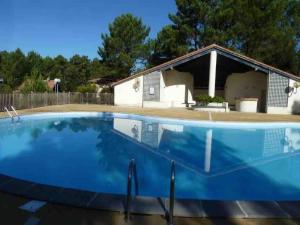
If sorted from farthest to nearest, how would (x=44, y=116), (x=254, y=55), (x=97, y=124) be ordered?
1. (x=254, y=55)
2. (x=44, y=116)
3. (x=97, y=124)

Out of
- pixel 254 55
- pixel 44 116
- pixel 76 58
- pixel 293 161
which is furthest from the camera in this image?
pixel 76 58

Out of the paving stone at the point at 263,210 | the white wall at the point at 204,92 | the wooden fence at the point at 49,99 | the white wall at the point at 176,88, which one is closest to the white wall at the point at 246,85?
the white wall at the point at 204,92

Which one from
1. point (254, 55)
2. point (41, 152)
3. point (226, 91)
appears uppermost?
point (254, 55)

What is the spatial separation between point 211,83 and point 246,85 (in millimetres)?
5725

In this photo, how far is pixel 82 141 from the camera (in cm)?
1187

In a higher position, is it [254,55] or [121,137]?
[254,55]

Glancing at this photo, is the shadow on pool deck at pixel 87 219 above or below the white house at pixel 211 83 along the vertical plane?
below

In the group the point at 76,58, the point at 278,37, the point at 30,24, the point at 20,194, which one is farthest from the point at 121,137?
the point at 76,58

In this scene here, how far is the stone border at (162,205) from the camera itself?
393cm

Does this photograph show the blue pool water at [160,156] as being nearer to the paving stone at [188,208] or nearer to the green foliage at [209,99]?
the paving stone at [188,208]

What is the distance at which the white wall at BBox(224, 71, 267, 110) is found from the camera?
26356 mm

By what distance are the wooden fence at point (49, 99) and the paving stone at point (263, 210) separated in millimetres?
17861

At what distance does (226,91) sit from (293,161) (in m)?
19.9

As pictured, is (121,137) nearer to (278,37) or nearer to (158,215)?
(158,215)
